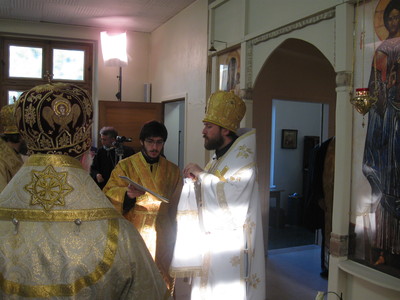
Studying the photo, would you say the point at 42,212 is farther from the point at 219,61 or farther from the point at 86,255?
the point at 219,61

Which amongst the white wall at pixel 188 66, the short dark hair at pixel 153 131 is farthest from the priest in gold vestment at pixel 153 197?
the white wall at pixel 188 66

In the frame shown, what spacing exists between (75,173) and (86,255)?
0.23m

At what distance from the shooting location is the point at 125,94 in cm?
733

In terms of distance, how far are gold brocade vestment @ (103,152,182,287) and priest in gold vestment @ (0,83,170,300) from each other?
1.63m

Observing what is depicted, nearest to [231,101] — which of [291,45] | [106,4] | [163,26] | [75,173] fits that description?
[75,173]

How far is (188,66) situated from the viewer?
5.73 metres

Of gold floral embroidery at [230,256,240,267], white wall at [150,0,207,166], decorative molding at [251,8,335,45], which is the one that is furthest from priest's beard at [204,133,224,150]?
white wall at [150,0,207,166]

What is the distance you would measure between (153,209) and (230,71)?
219 cm

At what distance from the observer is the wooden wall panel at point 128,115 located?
6590mm

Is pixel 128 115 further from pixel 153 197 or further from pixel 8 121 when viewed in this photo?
pixel 153 197

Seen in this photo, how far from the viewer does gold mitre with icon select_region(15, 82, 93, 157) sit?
1128mm

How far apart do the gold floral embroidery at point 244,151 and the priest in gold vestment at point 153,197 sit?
1.83ft

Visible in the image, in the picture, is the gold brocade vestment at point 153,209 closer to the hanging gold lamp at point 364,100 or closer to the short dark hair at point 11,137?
the short dark hair at point 11,137

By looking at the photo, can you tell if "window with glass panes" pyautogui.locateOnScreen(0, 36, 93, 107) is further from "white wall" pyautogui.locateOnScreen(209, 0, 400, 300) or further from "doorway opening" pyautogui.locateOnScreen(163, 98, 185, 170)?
"white wall" pyautogui.locateOnScreen(209, 0, 400, 300)
